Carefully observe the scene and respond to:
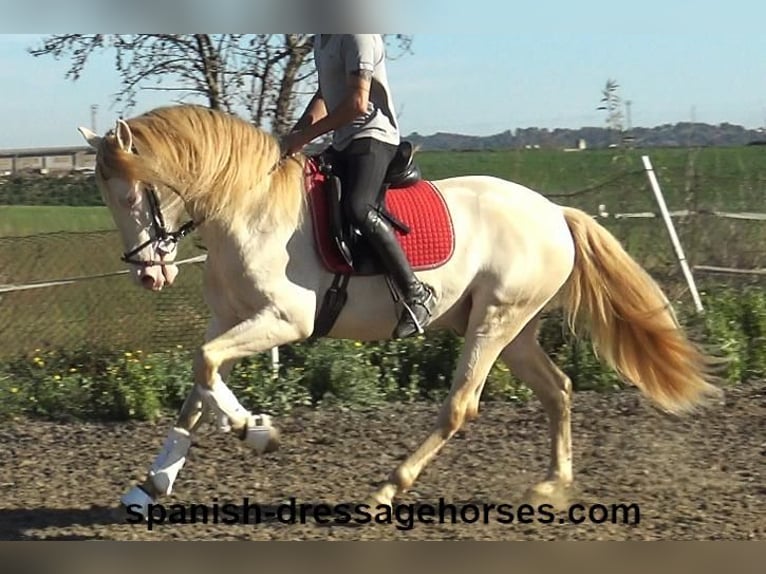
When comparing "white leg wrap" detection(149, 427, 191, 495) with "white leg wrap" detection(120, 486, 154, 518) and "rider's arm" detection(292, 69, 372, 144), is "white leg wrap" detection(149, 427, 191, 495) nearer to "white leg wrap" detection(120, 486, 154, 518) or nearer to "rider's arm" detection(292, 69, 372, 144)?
"white leg wrap" detection(120, 486, 154, 518)

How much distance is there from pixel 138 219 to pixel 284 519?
1498 millimetres

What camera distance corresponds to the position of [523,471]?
5914 mm

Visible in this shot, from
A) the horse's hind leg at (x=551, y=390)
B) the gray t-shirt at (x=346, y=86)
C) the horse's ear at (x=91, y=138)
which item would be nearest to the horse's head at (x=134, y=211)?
the horse's ear at (x=91, y=138)

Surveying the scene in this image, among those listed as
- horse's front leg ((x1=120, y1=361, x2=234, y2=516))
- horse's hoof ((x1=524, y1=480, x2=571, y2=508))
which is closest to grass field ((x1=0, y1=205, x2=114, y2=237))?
horse's front leg ((x1=120, y1=361, x2=234, y2=516))

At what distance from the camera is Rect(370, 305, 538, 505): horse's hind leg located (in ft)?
17.0

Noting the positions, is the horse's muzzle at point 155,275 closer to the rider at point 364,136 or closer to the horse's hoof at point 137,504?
the rider at point 364,136

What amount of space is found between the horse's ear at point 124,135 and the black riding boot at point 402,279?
1.05 metres

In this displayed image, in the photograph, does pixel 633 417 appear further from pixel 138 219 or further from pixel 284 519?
pixel 138 219

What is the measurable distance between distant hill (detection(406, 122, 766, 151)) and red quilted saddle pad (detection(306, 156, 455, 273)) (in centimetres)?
337

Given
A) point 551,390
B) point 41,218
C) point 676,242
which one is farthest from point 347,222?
point 41,218

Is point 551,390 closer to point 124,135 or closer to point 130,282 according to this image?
point 124,135

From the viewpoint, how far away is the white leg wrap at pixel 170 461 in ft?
16.2

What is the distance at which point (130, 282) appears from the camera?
27.0ft
